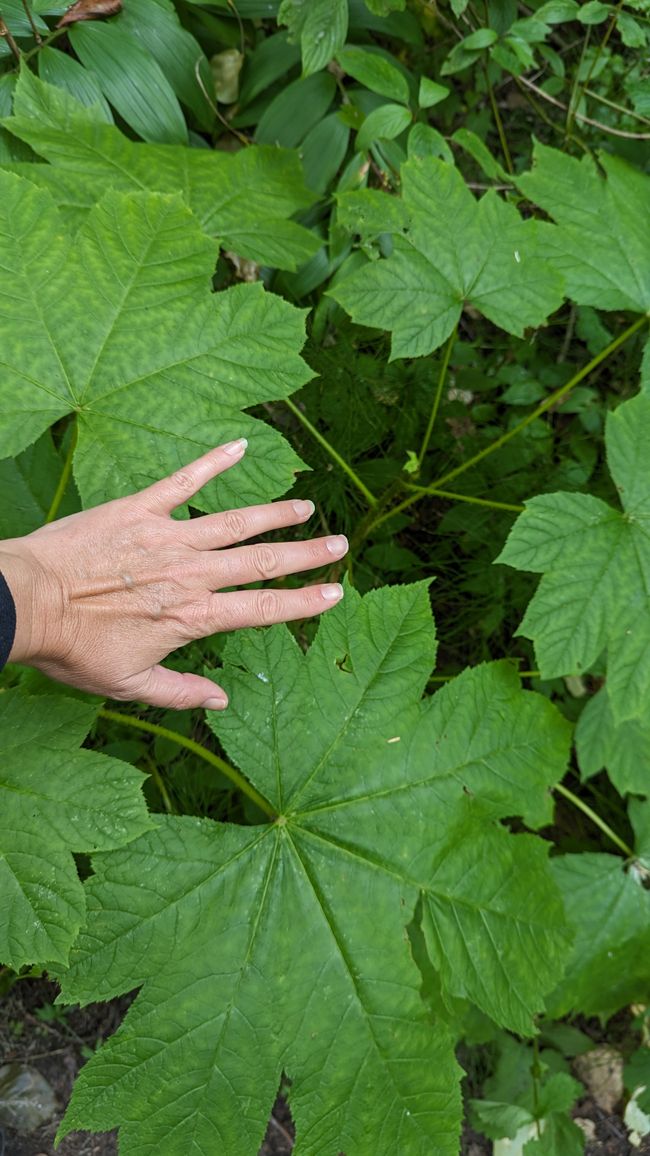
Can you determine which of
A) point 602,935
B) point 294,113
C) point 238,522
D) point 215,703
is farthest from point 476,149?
point 602,935

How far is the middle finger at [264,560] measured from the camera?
1550 millimetres

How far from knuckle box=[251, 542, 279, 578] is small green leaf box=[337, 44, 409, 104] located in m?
1.34

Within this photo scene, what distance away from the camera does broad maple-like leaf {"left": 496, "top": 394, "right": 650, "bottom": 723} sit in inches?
68.1

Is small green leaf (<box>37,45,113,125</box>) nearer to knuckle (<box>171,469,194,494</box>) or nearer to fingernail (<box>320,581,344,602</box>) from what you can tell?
knuckle (<box>171,469,194,494</box>)

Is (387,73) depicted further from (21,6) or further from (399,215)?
(21,6)

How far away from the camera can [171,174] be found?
195cm

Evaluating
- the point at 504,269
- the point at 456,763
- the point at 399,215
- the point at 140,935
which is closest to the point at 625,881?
the point at 456,763

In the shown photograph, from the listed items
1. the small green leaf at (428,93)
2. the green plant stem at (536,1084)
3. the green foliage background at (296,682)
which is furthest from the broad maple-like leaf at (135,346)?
the green plant stem at (536,1084)

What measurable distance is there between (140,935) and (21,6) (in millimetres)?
2164

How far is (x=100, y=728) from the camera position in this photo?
7.66 ft

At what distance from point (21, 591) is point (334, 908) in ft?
2.80

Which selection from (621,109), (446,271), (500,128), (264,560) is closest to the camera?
(264,560)

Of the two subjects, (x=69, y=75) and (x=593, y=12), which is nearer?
(x=69, y=75)

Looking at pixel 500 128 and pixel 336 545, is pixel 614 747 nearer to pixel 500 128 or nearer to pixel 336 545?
pixel 336 545
